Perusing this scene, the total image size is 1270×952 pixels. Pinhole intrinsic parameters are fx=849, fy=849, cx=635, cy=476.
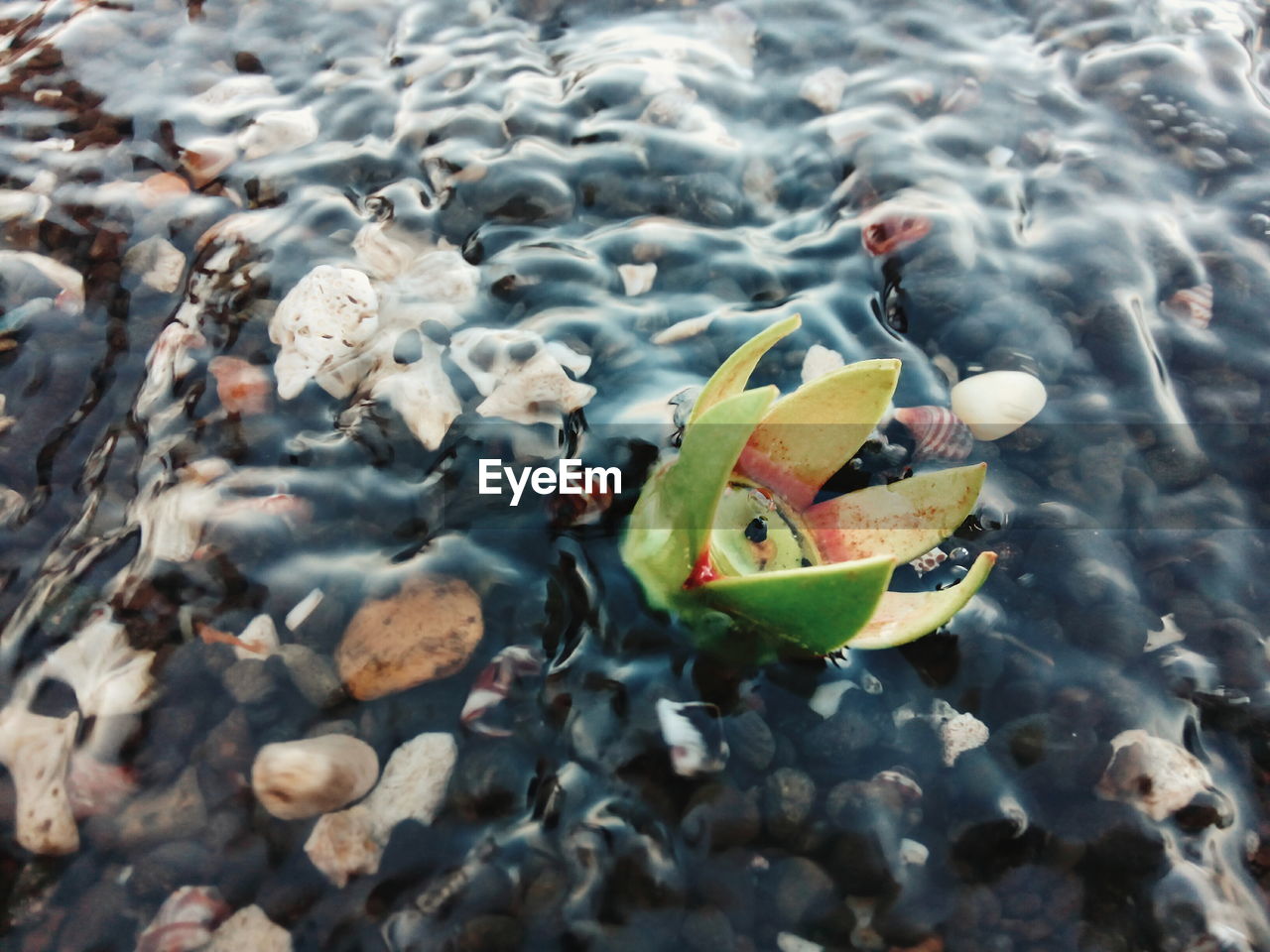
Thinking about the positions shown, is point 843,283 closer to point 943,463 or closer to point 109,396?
point 943,463

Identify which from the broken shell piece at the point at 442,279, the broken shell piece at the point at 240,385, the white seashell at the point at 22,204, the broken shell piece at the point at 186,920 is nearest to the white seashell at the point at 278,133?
the white seashell at the point at 22,204

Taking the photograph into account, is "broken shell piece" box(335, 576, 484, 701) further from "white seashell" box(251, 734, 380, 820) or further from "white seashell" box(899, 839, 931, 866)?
"white seashell" box(899, 839, 931, 866)

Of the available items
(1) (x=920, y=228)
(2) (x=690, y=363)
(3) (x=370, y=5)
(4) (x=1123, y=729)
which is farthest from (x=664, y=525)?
(3) (x=370, y=5)

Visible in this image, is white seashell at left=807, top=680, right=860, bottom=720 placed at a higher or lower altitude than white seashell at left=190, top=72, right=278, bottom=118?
lower

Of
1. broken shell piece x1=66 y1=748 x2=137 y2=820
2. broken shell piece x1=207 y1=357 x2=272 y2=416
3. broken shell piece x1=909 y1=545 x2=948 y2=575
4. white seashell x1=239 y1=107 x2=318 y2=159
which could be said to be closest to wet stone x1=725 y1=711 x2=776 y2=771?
broken shell piece x1=909 y1=545 x2=948 y2=575

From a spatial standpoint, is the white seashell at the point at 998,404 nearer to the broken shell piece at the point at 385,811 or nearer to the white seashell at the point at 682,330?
the white seashell at the point at 682,330
